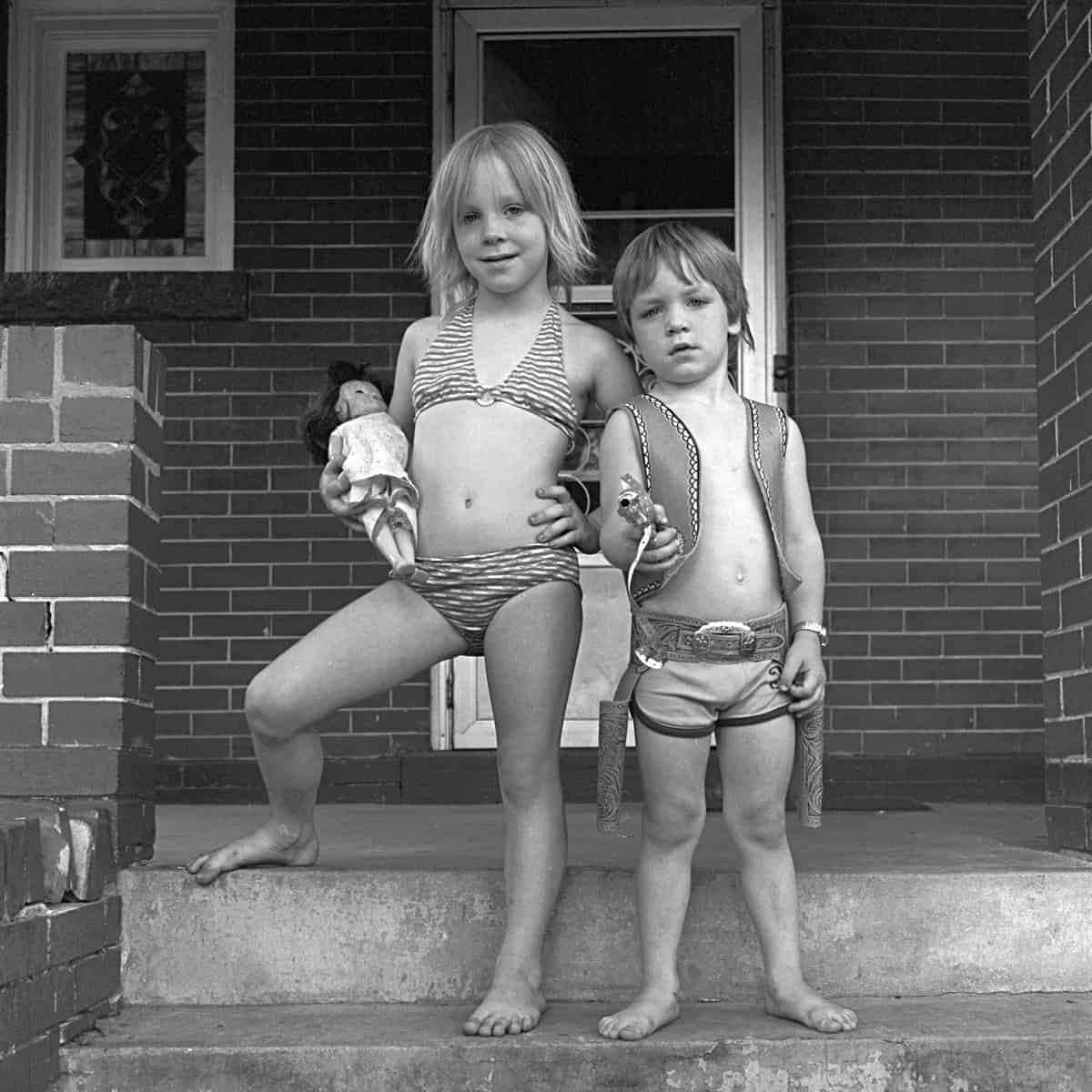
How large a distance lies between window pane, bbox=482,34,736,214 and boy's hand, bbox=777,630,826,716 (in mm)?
3534

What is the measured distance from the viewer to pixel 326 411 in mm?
3635

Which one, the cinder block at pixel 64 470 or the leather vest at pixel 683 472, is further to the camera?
the cinder block at pixel 64 470

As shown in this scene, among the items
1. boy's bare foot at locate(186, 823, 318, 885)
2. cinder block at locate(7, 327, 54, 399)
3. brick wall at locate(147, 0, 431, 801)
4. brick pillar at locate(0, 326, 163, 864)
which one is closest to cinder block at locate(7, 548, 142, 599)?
brick pillar at locate(0, 326, 163, 864)

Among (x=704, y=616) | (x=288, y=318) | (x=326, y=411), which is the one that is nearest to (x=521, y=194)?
(x=326, y=411)

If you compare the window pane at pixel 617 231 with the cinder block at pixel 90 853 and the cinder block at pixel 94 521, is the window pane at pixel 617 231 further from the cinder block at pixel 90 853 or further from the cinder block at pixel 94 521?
the cinder block at pixel 90 853

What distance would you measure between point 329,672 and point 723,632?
80cm

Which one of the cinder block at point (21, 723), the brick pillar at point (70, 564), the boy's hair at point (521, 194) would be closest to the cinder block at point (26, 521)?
the brick pillar at point (70, 564)

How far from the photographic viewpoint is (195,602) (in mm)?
6344

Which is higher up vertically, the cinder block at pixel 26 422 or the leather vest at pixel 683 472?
the cinder block at pixel 26 422

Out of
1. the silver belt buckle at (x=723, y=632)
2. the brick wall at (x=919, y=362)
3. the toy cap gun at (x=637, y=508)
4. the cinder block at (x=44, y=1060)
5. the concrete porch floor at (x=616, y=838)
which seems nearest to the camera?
the cinder block at (x=44, y=1060)

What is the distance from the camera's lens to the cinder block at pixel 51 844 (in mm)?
3203

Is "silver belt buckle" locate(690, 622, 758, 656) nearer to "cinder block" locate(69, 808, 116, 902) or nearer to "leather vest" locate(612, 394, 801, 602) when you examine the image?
"leather vest" locate(612, 394, 801, 602)

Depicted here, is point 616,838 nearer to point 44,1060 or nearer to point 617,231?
point 44,1060

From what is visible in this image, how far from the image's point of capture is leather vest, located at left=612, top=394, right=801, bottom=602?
10.8 ft
